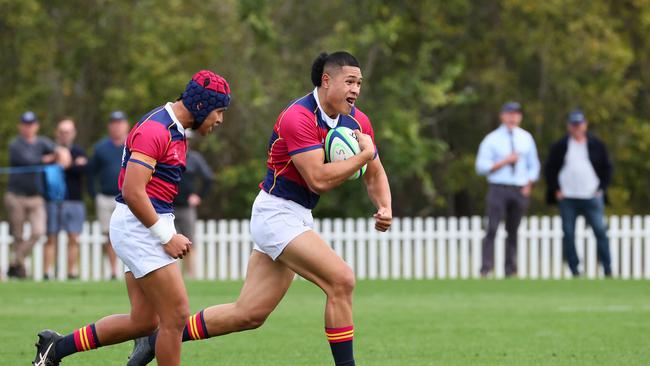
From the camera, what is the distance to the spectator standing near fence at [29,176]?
62.8 ft

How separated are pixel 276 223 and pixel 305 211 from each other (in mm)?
218

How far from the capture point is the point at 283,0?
106 ft

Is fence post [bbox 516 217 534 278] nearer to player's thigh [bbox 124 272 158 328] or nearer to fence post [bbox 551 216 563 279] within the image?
fence post [bbox 551 216 563 279]

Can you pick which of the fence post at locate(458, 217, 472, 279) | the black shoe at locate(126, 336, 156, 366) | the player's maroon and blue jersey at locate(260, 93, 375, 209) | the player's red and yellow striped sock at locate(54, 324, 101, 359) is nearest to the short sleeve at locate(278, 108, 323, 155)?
the player's maroon and blue jersey at locate(260, 93, 375, 209)

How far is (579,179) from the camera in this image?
18922 millimetres

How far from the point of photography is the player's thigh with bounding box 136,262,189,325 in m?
7.41

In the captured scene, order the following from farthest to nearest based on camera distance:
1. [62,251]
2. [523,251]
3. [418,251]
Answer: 1. [418,251]
2. [523,251]
3. [62,251]

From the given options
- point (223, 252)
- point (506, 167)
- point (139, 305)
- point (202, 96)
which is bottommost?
point (223, 252)

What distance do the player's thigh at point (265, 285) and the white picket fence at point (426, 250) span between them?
45.2 feet

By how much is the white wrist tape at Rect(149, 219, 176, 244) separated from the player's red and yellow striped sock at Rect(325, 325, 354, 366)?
3.64 feet

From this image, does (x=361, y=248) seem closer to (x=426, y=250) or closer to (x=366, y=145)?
(x=426, y=250)

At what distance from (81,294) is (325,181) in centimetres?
874

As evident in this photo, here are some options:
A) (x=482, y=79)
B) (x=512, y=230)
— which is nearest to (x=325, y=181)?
(x=512, y=230)

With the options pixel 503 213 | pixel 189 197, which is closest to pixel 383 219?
pixel 503 213
